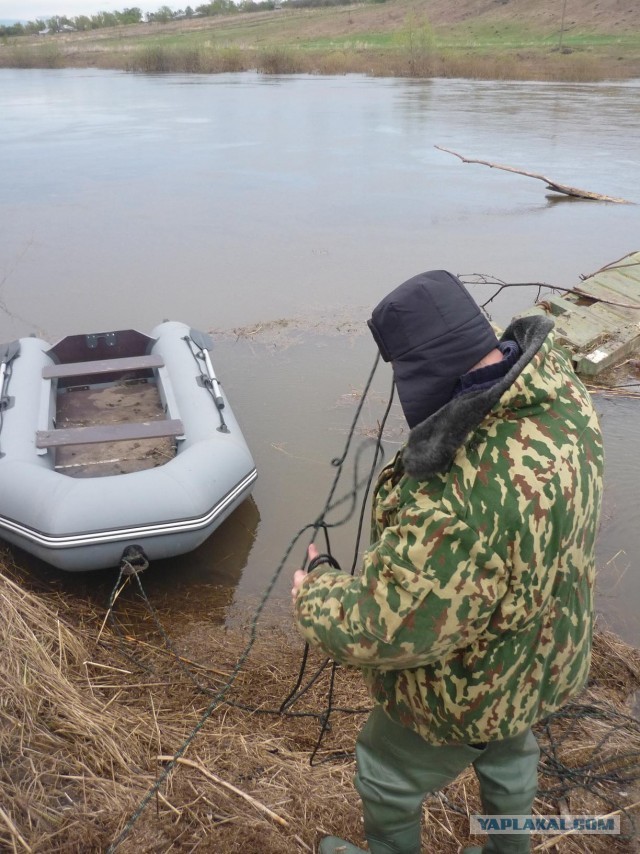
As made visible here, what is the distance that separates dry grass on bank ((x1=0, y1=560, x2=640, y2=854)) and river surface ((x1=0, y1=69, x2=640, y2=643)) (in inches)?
24.0

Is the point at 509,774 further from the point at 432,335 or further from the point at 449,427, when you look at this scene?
the point at 432,335

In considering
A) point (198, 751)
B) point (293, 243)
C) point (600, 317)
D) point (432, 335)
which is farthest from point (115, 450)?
point (293, 243)

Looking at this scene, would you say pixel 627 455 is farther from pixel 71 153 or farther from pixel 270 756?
pixel 71 153

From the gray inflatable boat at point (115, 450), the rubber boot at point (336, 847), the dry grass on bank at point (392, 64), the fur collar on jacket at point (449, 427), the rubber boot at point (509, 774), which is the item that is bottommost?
the dry grass on bank at point (392, 64)

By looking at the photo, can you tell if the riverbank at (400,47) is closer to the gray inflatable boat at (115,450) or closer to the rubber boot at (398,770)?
the gray inflatable boat at (115,450)

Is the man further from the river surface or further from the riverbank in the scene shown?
the riverbank

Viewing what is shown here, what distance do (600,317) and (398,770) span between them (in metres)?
5.70

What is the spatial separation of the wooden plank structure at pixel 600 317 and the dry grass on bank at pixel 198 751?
10.8 feet

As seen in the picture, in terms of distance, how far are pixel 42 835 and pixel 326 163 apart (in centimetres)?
1379

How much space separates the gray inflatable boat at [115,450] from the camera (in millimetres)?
3660

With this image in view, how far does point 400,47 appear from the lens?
119 ft

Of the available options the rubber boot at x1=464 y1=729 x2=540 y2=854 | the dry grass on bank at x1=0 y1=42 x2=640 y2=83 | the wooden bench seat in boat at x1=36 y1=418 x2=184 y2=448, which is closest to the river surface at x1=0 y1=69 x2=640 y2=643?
the wooden bench seat in boat at x1=36 y1=418 x2=184 y2=448

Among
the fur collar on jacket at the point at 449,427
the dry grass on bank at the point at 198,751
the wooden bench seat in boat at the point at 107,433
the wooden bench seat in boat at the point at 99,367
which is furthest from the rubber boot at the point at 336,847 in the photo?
the wooden bench seat in boat at the point at 99,367

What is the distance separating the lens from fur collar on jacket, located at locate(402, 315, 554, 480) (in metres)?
1.33
